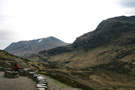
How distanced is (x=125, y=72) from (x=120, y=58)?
47.8m

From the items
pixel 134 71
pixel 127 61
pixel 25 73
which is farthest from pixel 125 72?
pixel 25 73

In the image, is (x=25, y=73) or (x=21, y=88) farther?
(x=25, y=73)

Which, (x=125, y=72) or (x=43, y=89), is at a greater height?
(x=43, y=89)

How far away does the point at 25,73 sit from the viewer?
90.9 ft

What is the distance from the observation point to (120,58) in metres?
197

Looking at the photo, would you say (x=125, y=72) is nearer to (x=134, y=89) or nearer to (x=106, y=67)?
(x=106, y=67)

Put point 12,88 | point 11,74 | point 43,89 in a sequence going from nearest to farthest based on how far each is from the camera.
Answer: point 43,89 → point 12,88 → point 11,74

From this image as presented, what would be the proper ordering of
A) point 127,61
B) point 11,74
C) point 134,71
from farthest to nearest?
point 127,61, point 134,71, point 11,74

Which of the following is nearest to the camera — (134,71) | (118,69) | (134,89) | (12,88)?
(12,88)

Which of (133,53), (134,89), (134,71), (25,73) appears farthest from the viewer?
(133,53)

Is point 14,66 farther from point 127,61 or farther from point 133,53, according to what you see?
point 133,53

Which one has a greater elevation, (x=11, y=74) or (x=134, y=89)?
(x=11, y=74)

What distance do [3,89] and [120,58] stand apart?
202 metres

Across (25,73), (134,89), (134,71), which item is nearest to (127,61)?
(134,71)
